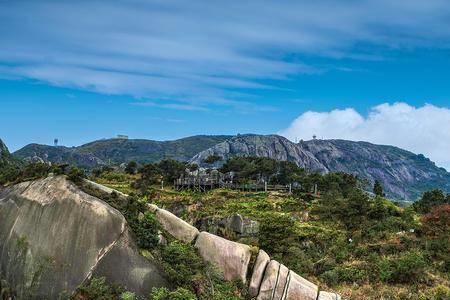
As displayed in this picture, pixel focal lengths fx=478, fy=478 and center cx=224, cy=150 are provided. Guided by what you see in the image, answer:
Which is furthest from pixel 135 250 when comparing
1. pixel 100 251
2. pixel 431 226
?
pixel 431 226

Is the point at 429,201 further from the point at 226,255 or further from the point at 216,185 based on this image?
the point at 226,255

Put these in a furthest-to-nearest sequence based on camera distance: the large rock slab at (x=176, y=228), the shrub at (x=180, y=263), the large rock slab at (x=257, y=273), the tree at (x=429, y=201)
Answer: the tree at (x=429, y=201), the large rock slab at (x=176, y=228), the large rock slab at (x=257, y=273), the shrub at (x=180, y=263)

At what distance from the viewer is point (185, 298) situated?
2008cm

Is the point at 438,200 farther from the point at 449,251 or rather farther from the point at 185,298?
the point at 185,298

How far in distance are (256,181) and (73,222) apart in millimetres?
73168

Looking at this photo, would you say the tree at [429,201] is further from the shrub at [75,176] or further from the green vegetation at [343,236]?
the shrub at [75,176]

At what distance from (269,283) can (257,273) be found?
0.82 m

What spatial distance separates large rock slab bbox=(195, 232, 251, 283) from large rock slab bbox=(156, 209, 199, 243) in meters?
0.62

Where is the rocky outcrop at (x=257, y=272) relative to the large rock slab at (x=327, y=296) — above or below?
above

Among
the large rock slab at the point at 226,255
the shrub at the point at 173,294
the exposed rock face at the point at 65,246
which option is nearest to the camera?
the shrub at the point at 173,294

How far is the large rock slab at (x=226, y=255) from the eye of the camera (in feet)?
77.0

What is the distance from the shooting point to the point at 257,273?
23594mm

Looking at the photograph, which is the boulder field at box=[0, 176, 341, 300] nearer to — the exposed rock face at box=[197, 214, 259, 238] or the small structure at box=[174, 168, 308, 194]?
the exposed rock face at box=[197, 214, 259, 238]

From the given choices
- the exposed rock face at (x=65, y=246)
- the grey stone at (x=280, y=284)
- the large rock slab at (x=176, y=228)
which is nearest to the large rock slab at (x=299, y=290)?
the grey stone at (x=280, y=284)
